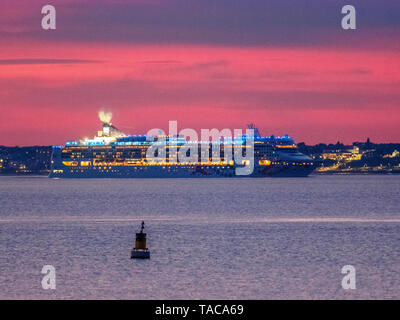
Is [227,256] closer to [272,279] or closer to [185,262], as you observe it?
[185,262]

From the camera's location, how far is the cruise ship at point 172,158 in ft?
445

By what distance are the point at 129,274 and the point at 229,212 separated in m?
32.8

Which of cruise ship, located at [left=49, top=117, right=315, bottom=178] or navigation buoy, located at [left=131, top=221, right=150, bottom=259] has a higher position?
cruise ship, located at [left=49, top=117, right=315, bottom=178]

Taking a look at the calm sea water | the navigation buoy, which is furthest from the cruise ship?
the navigation buoy

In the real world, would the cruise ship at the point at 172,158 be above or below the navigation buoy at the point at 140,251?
above

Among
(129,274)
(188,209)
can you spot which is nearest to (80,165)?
(188,209)

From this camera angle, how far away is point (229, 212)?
2238 inches

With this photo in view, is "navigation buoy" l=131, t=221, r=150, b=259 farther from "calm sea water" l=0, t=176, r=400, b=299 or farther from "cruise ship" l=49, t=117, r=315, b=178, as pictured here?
"cruise ship" l=49, t=117, r=315, b=178

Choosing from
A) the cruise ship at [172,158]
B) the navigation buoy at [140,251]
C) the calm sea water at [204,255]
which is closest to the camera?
the calm sea water at [204,255]

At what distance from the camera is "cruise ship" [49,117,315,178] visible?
445 ft

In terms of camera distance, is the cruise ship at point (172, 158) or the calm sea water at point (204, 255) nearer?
the calm sea water at point (204, 255)

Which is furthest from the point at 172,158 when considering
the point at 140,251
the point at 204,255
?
the point at 140,251

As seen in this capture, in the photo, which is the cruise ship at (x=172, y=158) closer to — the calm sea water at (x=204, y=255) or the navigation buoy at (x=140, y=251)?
the calm sea water at (x=204, y=255)

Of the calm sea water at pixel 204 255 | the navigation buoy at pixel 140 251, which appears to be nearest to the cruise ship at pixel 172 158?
the calm sea water at pixel 204 255
